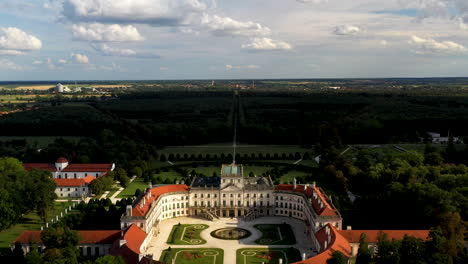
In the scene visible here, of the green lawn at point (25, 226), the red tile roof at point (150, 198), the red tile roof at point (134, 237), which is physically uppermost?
the red tile roof at point (150, 198)

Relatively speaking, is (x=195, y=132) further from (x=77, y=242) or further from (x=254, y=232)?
(x=77, y=242)

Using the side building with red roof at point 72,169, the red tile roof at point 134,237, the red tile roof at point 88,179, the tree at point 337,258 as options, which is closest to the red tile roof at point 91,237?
the red tile roof at point 134,237

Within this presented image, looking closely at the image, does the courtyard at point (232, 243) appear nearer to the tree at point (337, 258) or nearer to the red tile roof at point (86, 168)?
the tree at point (337, 258)

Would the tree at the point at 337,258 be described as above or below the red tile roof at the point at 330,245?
above

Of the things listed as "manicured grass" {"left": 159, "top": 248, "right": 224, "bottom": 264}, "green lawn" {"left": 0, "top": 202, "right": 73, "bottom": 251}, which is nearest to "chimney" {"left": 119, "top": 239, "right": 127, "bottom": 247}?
"manicured grass" {"left": 159, "top": 248, "right": 224, "bottom": 264}

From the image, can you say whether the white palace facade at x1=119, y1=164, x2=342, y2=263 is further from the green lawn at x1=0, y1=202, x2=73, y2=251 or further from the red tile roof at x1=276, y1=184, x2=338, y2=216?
the green lawn at x1=0, y1=202, x2=73, y2=251

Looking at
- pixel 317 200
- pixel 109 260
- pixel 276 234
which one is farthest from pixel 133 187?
pixel 109 260

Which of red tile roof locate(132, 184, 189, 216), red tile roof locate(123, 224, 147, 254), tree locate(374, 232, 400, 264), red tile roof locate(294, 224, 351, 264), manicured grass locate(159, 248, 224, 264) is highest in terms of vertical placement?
tree locate(374, 232, 400, 264)

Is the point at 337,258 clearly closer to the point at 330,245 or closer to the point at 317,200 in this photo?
the point at 330,245
